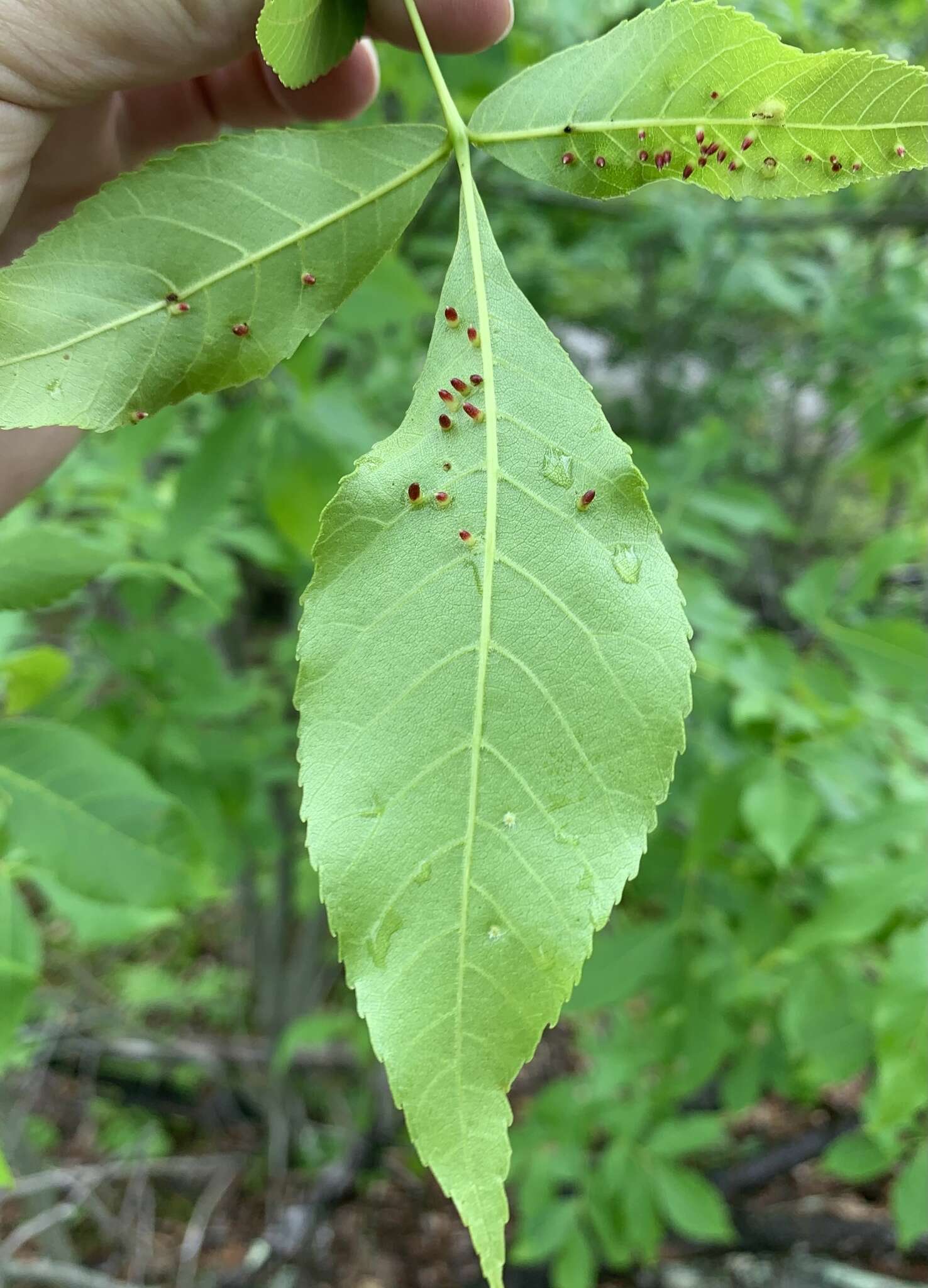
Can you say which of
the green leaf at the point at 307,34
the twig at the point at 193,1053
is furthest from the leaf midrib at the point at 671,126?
Result: the twig at the point at 193,1053

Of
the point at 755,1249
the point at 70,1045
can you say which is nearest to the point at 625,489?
the point at 755,1249

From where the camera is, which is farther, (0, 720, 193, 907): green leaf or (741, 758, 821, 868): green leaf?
(741, 758, 821, 868): green leaf

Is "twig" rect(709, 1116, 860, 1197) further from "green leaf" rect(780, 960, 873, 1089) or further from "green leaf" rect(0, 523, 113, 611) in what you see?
"green leaf" rect(0, 523, 113, 611)

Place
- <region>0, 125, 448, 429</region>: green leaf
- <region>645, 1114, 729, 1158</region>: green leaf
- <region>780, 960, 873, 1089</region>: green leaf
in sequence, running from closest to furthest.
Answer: <region>0, 125, 448, 429</region>: green leaf
<region>780, 960, 873, 1089</region>: green leaf
<region>645, 1114, 729, 1158</region>: green leaf

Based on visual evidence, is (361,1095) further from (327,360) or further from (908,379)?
(908,379)

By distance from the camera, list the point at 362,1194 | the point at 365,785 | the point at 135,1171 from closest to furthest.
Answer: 1. the point at 365,785
2. the point at 135,1171
3. the point at 362,1194

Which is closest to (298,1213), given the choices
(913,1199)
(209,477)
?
(913,1199)

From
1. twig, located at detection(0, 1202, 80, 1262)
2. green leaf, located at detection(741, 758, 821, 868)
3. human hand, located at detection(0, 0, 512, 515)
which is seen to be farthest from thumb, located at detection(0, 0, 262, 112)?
twig, located at detection(0, 1202, 80, 1262)
